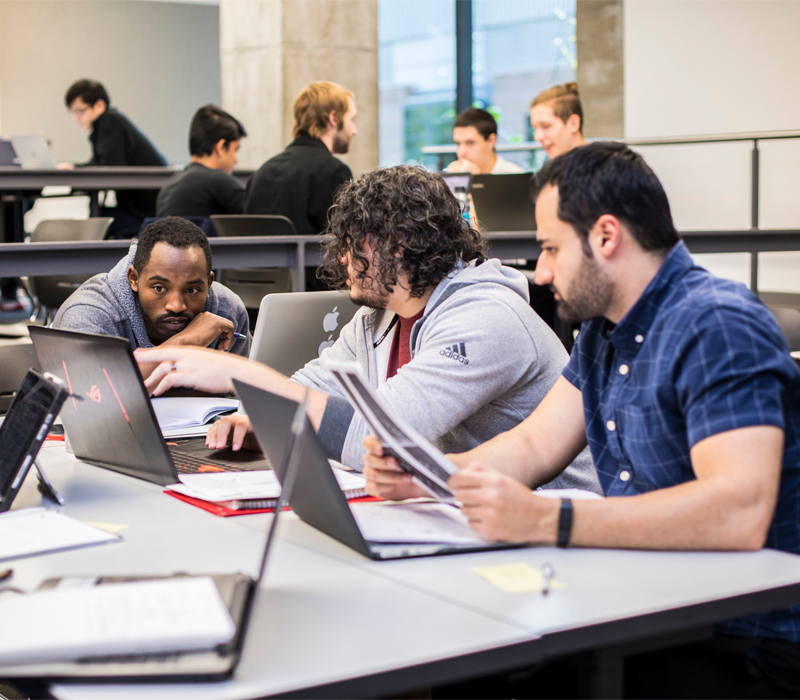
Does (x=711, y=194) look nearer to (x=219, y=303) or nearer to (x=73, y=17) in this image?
(x=219, y=303)

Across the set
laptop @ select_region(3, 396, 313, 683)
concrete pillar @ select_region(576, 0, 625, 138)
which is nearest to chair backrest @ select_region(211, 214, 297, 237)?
laptop @ select_region(3, 396, 313, 683)

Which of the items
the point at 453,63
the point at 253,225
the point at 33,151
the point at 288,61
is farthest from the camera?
the point at 453,63

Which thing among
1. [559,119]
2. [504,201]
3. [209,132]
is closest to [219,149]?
[209,132]

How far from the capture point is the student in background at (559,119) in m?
5.04

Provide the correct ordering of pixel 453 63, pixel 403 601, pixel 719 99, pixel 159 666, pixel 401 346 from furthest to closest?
pixel 453 63
pixel 719 99
pixel 401 346
pixel 403 601
pixel 159 666

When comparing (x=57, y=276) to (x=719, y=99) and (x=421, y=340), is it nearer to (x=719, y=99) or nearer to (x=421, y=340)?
(x=421, y=340)

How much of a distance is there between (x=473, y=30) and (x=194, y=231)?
794 cm

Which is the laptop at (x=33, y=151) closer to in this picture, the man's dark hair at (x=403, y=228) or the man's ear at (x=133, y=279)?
the man's ear at (x=133, y=279)

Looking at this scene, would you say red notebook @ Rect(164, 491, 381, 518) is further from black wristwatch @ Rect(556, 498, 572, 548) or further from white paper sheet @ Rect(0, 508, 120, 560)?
black wristwatch @ Rect(556, 498, 572, 548)

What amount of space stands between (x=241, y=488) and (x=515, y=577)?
52 cm

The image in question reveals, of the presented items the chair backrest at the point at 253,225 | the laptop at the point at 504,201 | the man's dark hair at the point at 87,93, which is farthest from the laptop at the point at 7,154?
the laptop at the point at 504,201

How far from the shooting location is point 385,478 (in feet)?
4.31

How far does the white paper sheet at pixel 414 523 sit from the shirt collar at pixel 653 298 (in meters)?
0.33

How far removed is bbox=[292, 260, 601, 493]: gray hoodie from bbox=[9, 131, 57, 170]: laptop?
479 centimetres
